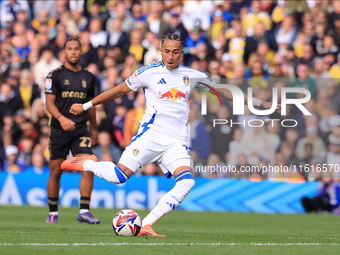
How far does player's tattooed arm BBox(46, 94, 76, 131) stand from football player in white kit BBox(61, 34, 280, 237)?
129 centimetres

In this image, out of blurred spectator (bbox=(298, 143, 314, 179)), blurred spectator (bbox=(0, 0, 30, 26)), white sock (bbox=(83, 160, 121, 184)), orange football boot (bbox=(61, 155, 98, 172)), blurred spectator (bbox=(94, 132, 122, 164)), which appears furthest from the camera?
blurred spectator (bbox=(0, 0, 30, 26))

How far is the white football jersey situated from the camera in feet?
20.6

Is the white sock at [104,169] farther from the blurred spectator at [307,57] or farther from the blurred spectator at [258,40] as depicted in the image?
the blurred spectator at [258,40]

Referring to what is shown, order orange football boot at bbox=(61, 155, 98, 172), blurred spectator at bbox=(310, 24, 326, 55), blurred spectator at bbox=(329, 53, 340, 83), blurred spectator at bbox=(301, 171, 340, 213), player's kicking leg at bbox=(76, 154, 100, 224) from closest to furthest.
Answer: orange football boot at bbox=(61, 155, 98, 172) → player's kicking leg at bbox=(76, 154, 100, 224) → blurred spectator at bbox=(301, 171, 340, 213) → blurred spectator at bbox=(329, 53, 340, 83) → blurred spectator at bbox=(310, 24, 326, 55)

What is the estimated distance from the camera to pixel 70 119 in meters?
8.15

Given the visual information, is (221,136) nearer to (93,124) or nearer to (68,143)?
(93,124)

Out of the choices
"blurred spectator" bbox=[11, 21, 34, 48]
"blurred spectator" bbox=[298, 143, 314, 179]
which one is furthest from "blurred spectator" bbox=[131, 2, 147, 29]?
"blurred spectator" bbox=[298, 143, 314, 179]

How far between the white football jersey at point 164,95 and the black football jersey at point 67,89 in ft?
6.78

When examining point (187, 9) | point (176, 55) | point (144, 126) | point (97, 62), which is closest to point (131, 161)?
point (144, 126)

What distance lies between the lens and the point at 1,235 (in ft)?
19.2

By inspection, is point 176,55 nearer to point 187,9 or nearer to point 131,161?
point 131,161

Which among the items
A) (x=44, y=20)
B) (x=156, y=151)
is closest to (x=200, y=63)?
(x=44, y=20)

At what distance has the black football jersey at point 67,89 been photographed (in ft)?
A: 26.7

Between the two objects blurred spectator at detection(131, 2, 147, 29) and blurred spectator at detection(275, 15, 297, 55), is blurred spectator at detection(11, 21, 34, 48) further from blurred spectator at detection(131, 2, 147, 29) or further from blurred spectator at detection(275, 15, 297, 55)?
blurred spectator at detection(275, 15, 297, 55)
